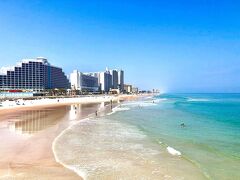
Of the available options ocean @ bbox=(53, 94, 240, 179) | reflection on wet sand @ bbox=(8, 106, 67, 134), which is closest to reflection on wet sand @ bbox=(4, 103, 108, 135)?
reflection on wet sand @ bbox=(8, 106, 67, 134)

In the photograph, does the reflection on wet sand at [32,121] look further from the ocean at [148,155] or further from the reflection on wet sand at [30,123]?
the ocean at [148,155]

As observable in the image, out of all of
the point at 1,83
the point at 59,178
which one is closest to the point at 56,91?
the point at 1,83

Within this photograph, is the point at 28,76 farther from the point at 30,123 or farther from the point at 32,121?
the point at 30,123

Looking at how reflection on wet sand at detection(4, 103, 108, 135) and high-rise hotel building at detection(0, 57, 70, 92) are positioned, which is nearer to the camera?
reflection on wet sand at detection(4, 103, 108, 135)

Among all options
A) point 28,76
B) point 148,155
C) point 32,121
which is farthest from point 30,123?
point 28,76

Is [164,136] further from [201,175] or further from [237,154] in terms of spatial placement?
[201,175]

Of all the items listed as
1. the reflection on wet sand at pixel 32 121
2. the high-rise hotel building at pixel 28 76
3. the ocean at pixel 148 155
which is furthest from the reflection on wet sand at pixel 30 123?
the high-rise hotel building at pixel 28 76

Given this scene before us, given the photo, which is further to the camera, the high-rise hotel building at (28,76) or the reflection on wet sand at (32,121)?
the high-rise hotel building at (28,76)

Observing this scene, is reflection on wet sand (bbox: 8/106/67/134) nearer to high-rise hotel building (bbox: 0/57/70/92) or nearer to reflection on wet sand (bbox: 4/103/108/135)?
reflection on wet sand (bbox: 4/103/108/135)
